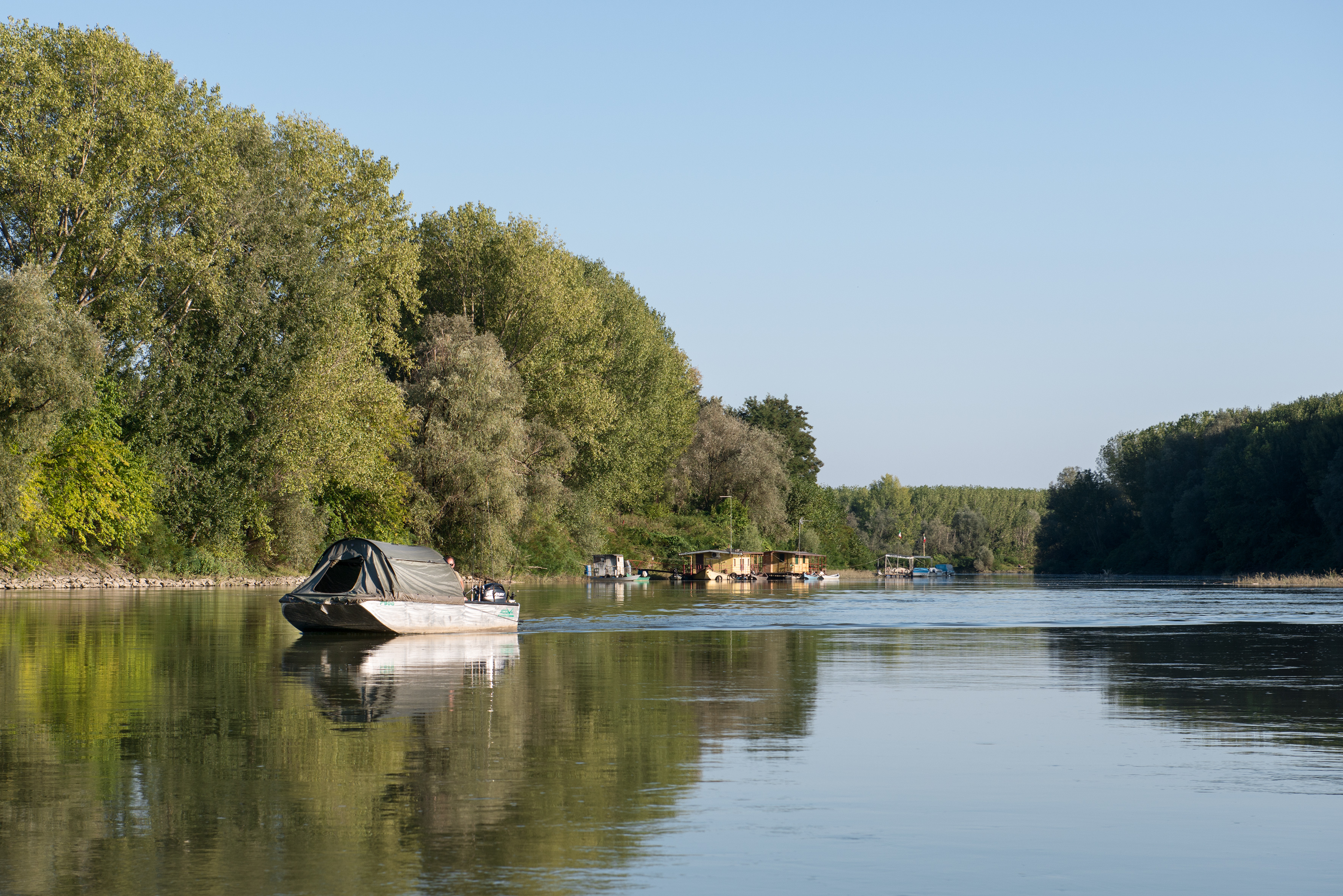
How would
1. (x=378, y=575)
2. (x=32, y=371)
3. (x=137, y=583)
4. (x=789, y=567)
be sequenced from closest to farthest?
(x=378, y=575) → (x=32, y=371) → (x=137, y=583) → (x=789, y=567)

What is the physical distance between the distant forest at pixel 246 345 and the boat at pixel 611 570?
8.91 metres

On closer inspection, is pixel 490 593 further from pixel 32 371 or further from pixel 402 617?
pixel 32 371

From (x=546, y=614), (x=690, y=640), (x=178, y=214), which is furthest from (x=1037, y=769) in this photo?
(x=178, y=214)

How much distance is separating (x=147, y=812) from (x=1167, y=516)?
160727 millimetres

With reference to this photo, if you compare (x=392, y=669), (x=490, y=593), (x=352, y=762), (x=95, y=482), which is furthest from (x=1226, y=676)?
(x=95, y=482)

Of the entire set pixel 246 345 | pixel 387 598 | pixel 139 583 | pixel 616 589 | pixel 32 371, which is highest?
pixel 246 345

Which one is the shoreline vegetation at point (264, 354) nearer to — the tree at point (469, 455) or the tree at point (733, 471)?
the tree at point (469, 455)

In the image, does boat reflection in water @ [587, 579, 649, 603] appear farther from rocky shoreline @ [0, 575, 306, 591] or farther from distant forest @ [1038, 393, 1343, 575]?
distant forest @ [1038, 393, 1343, 575]

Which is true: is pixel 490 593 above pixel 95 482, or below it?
below

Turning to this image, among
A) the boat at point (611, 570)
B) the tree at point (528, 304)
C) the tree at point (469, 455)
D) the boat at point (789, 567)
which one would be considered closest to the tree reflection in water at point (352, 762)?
the tree at point (469, 455)

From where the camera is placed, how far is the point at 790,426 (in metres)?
157

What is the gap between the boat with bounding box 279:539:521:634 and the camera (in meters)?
28.5

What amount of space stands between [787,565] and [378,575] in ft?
336

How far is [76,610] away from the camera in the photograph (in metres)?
35.8
